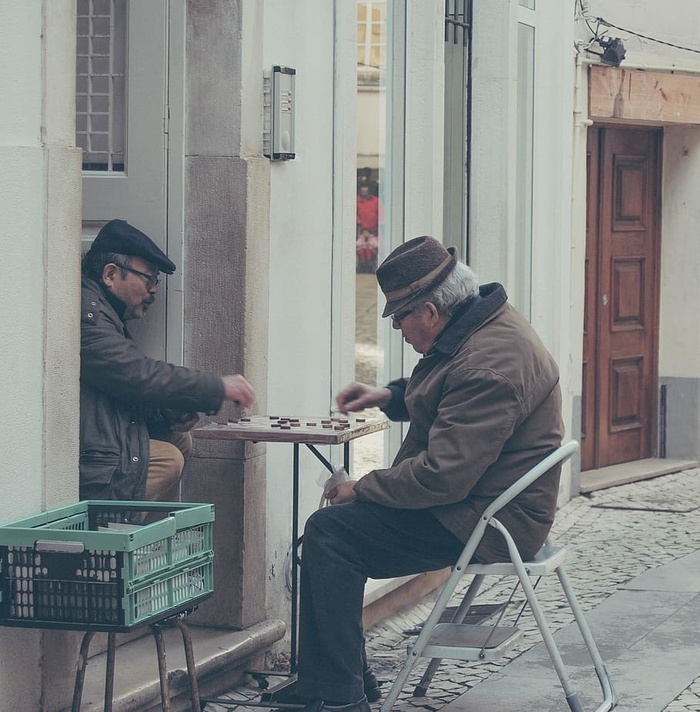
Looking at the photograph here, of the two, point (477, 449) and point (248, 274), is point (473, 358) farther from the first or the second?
point (248, 274)

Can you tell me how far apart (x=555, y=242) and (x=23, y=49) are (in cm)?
562

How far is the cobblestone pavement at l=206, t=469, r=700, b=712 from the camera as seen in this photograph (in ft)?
19.8

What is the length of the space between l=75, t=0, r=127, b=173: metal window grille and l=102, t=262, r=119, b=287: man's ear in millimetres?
543

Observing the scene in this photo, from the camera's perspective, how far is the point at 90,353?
17.5 feet

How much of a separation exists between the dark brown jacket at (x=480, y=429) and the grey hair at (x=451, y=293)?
0.03 m

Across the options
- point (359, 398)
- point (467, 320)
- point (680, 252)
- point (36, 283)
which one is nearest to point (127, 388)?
point (36, 283)

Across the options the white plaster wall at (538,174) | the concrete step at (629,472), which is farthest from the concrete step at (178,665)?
the concrete step at (629,472)

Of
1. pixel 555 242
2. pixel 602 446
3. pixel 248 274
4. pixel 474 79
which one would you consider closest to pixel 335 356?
pixel 248 274

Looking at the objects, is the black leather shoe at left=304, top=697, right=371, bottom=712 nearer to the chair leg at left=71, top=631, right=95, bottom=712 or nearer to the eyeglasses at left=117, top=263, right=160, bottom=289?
the chair leg at left=71, top=631, right=95, bottom=712

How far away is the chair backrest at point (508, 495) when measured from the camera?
4980 millimetres

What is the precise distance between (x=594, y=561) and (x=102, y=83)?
3816 millimetres

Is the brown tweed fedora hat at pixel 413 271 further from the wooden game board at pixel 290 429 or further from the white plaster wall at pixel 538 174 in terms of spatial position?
the white plaster wall at pixel 538 174

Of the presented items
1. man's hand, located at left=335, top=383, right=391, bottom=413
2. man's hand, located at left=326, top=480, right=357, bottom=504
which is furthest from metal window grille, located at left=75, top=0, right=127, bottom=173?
man's hand, located at left=326, top=480, right=357, bottom=504

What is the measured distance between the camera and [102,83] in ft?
20.0
